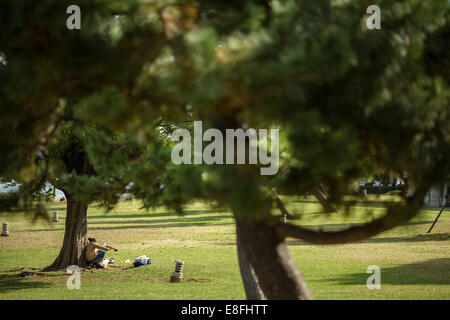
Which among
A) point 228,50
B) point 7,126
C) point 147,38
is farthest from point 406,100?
point 7,126

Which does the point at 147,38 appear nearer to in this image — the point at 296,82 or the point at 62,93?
the point at 62,93

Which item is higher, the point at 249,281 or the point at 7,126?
the point at 7,126

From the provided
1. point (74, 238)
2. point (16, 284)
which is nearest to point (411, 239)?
point (74, 238)

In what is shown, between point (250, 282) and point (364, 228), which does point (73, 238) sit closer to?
point (250, 282)

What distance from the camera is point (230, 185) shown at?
3.55m

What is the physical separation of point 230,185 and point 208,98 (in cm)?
64

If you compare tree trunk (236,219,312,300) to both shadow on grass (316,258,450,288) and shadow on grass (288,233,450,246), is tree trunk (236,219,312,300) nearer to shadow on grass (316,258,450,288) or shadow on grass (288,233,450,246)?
shadow on grass (316,258,450,288)

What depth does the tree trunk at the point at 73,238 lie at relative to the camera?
60.3 feet

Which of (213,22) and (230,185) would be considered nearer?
(230,185)

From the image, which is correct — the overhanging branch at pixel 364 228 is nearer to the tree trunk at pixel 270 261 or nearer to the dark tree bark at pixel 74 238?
the tree trunk at pixel 270 261

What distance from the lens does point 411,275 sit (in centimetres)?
1570

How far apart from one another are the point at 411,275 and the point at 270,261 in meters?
Answer: 12.0

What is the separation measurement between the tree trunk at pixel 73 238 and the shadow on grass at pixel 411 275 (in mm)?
8340
